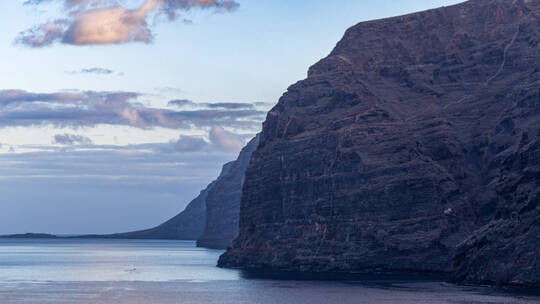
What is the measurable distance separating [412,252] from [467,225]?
16934 millimetres

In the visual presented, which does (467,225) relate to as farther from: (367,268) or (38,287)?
(38,287)

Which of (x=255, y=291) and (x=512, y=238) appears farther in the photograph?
(x=255, y=291)

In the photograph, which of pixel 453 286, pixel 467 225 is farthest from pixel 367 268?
pixel 453 286

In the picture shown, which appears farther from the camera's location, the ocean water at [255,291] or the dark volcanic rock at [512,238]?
the dark volcanic rock at [512,238]

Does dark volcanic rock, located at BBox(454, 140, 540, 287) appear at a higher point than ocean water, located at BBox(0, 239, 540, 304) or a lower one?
higher

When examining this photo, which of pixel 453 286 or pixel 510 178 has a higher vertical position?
pixel 510 178

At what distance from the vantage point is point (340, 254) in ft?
655

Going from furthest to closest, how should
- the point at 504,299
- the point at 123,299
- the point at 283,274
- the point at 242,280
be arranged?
1. the point at 283,274
2. the point at 242,280
3. the point at 123,299
4. the point at 504,299

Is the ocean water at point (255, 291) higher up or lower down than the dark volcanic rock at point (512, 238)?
lower down

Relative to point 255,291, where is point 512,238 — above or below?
above

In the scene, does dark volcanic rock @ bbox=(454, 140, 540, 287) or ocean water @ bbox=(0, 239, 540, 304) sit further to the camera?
dark volcanic rock @ bbox=(454, 140, 540, 287)

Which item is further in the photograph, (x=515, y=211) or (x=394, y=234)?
(x=394, y=234)

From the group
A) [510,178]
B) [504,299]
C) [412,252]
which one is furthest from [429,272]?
[504,299]

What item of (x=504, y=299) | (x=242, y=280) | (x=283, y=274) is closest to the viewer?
(x=504, y=299)
